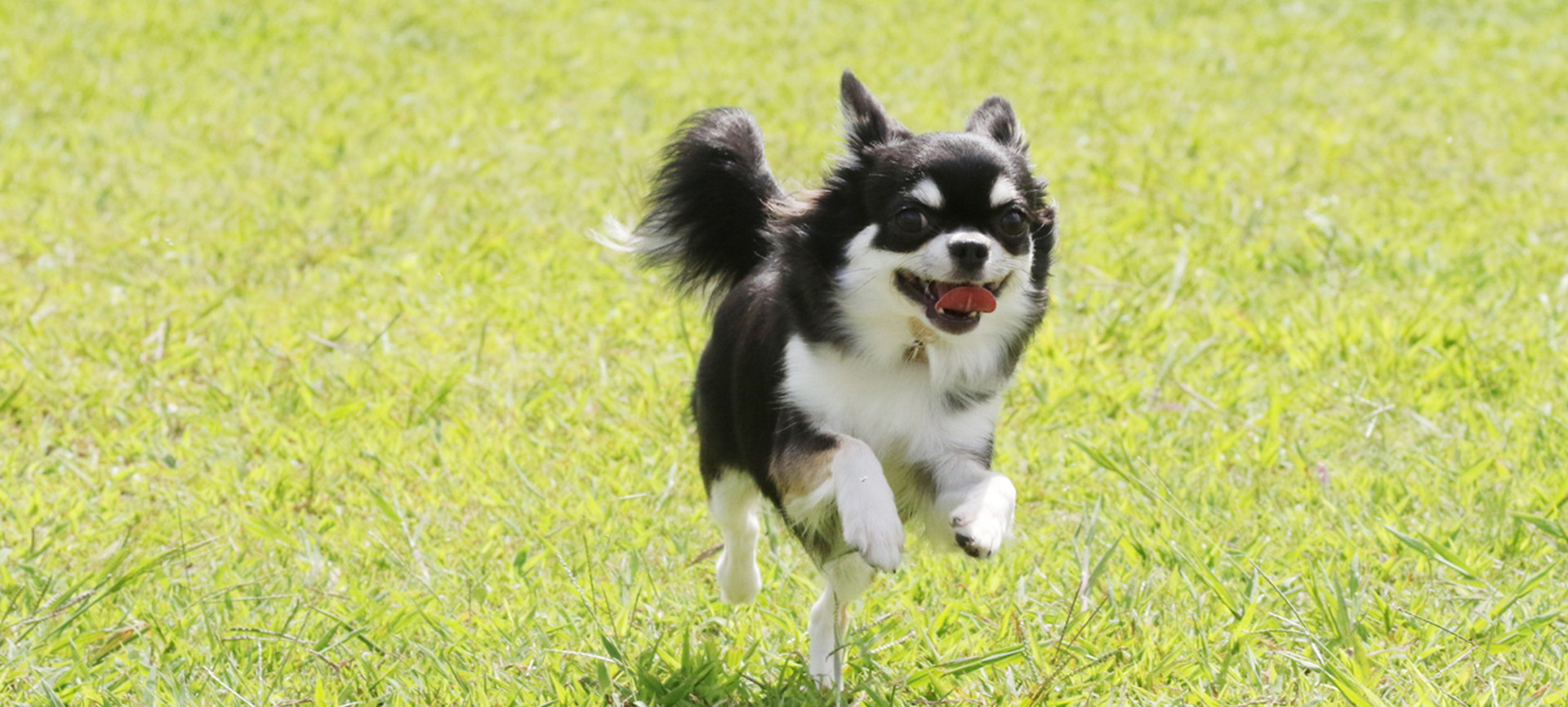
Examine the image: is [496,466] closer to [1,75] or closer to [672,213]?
[672,213]

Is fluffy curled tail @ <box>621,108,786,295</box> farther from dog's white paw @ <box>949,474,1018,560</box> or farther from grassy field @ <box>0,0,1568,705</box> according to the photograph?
dog's white paw @ <box>949,474,1018,560</box>

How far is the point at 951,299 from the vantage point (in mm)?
2936

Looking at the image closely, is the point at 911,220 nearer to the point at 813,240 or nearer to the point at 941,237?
the point at 941,237

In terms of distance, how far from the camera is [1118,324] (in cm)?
551

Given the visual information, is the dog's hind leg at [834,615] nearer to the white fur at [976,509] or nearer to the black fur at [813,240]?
the black fur at [813,240]

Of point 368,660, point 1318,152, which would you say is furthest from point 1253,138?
point 368,660

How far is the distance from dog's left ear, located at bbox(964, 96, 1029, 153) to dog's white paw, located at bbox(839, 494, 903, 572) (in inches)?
34.9

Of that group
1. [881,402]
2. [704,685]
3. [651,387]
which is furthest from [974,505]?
[651,387]

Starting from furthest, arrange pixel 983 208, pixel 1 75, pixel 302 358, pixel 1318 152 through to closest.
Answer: pixel 1 75, pixel 1318 152, pixel 302 358, pixel 983 208

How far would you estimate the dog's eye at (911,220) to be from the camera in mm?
2932

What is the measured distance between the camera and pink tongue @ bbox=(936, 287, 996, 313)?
2928 millimetres

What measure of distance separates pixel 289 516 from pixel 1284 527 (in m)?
2.52

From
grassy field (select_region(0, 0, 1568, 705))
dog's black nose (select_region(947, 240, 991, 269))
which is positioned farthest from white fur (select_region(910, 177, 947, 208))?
grassy field (select_region(0, 0, 1568, 705))

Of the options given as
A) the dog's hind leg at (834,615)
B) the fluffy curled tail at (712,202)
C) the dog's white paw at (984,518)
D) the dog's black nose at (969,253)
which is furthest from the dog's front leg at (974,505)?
the fluffy curled tail at (712,202)
